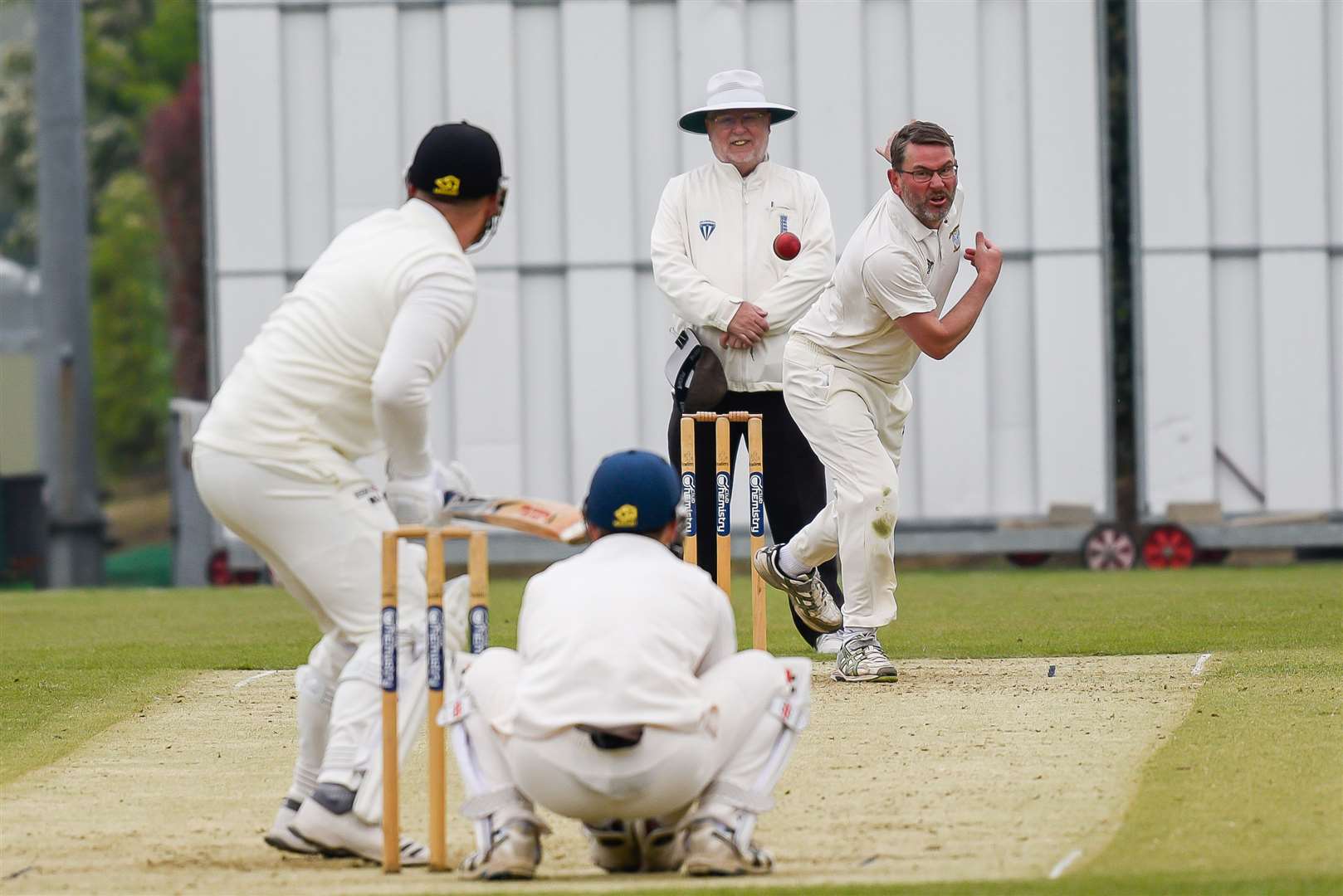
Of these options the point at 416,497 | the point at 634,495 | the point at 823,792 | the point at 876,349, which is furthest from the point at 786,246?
the point at 634,495

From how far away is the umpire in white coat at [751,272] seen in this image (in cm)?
845

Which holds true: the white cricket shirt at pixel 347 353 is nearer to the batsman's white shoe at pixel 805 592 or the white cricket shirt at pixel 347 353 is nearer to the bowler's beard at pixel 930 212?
the bowler's beard at pixel 930 212

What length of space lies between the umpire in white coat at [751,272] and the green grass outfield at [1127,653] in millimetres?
779

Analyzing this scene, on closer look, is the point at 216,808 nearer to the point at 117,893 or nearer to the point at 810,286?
the point at 117,893

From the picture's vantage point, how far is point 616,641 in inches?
178

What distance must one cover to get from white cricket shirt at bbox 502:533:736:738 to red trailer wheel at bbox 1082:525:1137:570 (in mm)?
10585

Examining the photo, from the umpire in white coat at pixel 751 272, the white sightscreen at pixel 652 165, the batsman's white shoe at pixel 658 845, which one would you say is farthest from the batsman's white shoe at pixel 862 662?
the white sightscreen at pixel 652 165

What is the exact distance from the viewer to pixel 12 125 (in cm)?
4106

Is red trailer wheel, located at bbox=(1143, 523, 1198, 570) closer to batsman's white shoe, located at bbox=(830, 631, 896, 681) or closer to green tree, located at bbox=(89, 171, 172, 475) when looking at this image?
batsman's white shoe, located at bbox=(830, 631, 896, 681)

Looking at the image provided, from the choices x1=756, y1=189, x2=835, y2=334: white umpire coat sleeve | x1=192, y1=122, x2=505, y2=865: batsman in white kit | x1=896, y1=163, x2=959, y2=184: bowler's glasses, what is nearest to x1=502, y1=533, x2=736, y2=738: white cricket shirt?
A: x1=192, y1=122, x2=505, y2=865: batsman in white kit

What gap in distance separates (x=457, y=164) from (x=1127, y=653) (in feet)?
14.0

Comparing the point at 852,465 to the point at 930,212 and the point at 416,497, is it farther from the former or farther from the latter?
the point at 416,497

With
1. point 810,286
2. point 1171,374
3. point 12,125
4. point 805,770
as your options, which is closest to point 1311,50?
point 1171,374

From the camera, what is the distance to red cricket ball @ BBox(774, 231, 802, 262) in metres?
8.48
